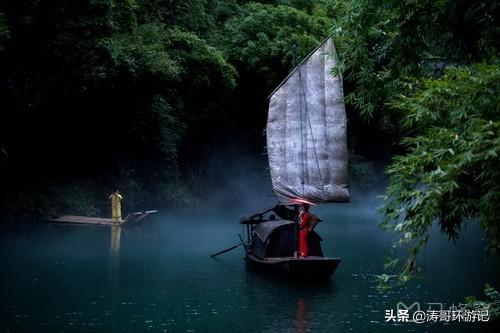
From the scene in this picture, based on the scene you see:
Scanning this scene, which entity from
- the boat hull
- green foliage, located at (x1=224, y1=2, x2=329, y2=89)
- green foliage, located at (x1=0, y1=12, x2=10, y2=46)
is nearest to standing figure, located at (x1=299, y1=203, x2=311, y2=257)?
the boat hull

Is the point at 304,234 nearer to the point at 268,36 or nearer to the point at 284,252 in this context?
the point at 284,252

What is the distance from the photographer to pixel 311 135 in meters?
17.0

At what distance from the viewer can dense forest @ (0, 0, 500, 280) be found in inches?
255

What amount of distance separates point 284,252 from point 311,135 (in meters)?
2.87

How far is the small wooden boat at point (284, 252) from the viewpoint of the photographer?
15.3 m

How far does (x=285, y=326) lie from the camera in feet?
38.9

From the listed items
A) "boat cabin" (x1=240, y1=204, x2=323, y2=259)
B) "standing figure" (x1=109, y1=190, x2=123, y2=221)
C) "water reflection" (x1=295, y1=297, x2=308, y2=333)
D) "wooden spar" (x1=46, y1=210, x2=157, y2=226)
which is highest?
"standing figure" (x1=109, y1=190, x2=123, y2=221)

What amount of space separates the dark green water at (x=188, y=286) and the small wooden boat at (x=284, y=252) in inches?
12.0

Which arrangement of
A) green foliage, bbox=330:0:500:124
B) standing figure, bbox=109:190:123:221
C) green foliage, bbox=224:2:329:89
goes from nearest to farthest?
1. green foliage, bbox=330:0:500:124
2. standing figure, bbox=109:190:123:221
3. green foliage, bbox=224:2:329:89

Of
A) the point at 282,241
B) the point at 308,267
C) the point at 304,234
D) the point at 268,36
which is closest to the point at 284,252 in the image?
the point at 282,241

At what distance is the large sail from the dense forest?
86 centimetres

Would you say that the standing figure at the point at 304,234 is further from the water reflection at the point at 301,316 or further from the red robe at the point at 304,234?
the water reflection at the point at 301,316

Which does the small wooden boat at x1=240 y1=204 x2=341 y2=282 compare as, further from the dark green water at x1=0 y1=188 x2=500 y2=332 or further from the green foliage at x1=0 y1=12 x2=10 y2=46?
the green foliage at x1=0 y1=12 x2=10 y2=46

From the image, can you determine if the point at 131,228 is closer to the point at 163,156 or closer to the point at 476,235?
the point at 163,156
